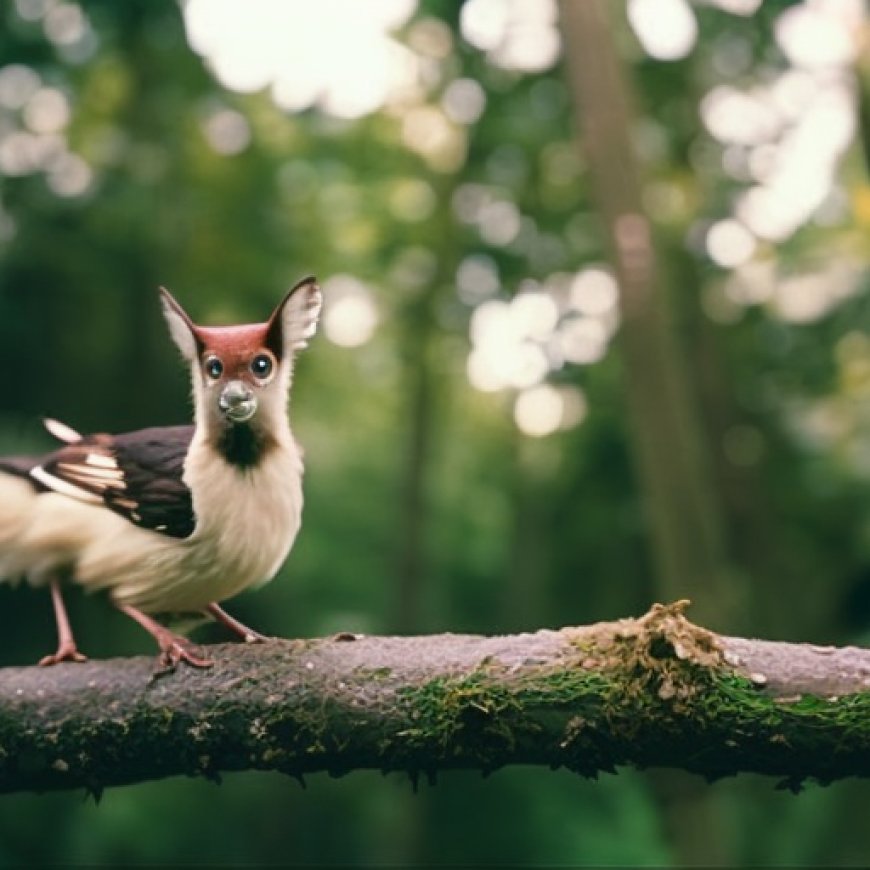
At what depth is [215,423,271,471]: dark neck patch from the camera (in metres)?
2.45

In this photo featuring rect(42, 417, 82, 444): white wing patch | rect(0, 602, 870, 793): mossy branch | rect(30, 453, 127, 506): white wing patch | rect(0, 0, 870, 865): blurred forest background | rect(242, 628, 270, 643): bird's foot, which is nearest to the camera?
rect(0, 602, 870, 793): mossy branch

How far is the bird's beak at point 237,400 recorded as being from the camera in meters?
2.26

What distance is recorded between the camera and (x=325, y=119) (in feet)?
32.6

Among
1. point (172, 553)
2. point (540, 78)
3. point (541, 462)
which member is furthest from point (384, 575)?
point (172, 553)

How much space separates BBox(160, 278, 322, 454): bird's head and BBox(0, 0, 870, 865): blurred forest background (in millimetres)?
4398

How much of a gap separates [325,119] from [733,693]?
8.28m

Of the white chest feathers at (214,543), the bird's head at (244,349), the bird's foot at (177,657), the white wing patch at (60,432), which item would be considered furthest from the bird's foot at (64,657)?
the bird's head at (244,349)

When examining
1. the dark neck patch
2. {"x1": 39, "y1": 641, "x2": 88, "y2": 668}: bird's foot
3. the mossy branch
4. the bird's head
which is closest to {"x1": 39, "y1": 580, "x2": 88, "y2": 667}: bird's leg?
{"x1": 39, "y1": 641, "x2": 88, "y2": 668}: bird's foot

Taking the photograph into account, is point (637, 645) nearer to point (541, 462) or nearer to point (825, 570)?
point (825, 570)

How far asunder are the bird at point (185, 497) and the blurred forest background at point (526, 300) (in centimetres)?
414

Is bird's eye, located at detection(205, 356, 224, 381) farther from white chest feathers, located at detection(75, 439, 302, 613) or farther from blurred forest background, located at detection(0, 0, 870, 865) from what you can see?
blurred forest background, located at detection(0, 0, 870, 865)

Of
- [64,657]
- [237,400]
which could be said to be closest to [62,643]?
[64,657]

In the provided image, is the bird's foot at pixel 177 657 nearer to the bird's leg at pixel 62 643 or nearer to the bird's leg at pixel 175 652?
the bird's leg at pixel 175 652

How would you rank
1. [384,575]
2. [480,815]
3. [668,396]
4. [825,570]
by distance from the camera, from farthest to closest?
[384,575] < [480,815] < [825,570] < [668,396]
